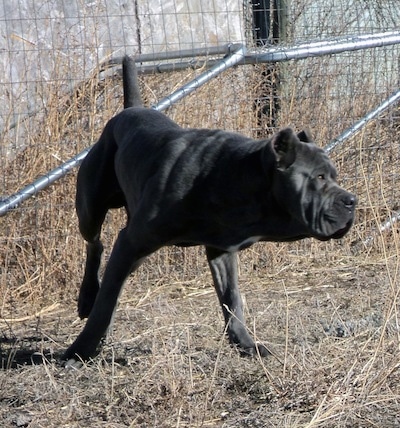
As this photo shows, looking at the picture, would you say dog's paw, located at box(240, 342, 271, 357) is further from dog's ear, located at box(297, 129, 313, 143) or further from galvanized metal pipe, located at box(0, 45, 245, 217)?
galvanized metal pipe, located at box(0, 45, 245, 217)

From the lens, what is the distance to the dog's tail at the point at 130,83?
6512mm

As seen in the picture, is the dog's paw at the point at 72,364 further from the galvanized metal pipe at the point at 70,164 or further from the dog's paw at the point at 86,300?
the galvanized metal pipe at the point at 70,164

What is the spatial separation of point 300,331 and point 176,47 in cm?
369

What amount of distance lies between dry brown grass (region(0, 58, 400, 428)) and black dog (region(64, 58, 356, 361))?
0.76 ft

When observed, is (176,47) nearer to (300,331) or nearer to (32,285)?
(32,285)

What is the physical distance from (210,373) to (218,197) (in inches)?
35.0

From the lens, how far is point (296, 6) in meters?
9.22

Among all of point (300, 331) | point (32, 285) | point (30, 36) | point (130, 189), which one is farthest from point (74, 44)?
point (300, 331)

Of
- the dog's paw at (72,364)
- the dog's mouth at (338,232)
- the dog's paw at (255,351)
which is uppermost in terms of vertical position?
the dog's mouth at (338,232)

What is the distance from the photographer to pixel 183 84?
26.9ft

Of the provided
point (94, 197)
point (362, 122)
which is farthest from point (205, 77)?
point (94, 197)

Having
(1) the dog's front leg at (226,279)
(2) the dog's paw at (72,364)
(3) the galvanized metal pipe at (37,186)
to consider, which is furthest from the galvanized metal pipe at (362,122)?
(2) the dog's paw at (72,364)

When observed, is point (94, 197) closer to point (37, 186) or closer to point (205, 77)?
Answer: point (37, 186)

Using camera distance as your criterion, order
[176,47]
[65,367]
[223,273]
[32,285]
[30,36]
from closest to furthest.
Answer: [65,367]
[223,273]
[32,285]
[30,36]
[176,47]
